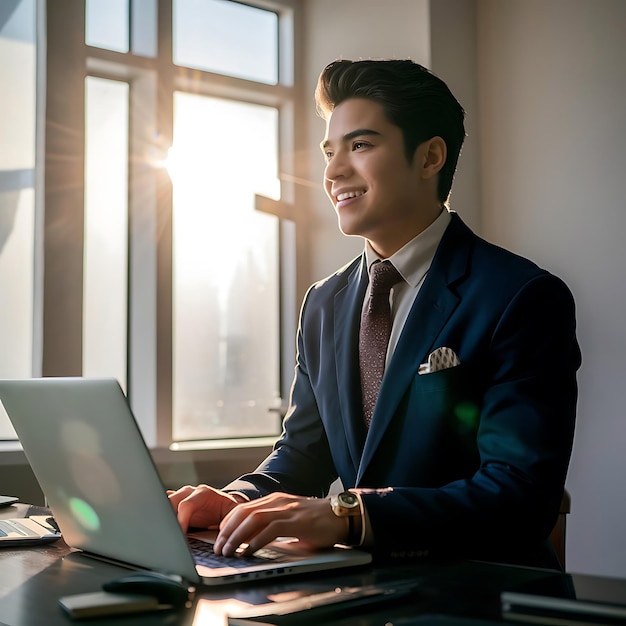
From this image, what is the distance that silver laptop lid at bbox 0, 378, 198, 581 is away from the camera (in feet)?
3.40

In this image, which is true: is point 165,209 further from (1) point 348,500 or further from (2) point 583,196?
(1) point 348,500

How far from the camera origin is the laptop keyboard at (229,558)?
3.73ft

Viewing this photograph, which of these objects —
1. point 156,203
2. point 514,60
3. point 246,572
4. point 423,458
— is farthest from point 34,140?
point 246,572

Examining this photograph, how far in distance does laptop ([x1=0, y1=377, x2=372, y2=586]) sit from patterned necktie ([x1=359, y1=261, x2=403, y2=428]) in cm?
47

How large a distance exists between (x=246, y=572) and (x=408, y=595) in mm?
210

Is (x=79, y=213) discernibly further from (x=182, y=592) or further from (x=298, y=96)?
(x=182, y=592)

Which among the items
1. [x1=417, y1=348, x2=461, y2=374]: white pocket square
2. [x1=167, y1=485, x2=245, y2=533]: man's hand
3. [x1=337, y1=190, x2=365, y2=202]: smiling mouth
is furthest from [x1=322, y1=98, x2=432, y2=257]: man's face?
[x1=167, y1=485, x2=245, y2=533]: man's hand

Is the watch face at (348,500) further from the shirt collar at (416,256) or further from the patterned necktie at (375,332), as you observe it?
the shirt collar at (416,256)

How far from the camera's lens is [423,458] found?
159 centimetres

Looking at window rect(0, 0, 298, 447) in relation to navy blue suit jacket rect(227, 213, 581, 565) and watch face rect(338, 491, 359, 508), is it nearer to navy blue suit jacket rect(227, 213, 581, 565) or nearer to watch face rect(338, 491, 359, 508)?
navy blue suit jacket rect(227, 213, 581, 565)

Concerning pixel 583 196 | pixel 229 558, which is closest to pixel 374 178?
pixel 229 558

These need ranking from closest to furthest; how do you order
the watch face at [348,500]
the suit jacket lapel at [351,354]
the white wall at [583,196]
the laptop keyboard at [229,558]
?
the laptop keyboard at [229,558]
the watch face at [348,500]
the suit jacket lapel at [351,354]
the white wall at [583,196]

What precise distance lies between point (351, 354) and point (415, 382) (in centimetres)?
23

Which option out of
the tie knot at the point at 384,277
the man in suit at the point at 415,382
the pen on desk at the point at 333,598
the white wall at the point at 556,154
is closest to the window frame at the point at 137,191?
the white wall at the point at 556,154
